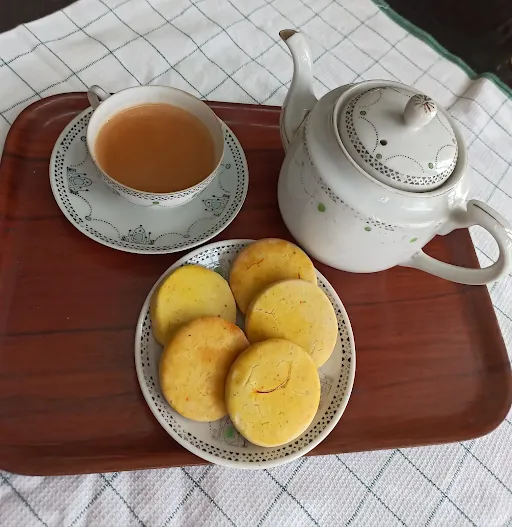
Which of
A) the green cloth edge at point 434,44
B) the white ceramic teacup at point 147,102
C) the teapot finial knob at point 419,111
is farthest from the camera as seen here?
the green cloth edge at point 434,44

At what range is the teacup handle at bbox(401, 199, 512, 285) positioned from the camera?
52 cm

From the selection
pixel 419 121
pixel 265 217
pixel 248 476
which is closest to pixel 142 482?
pixel 248 476

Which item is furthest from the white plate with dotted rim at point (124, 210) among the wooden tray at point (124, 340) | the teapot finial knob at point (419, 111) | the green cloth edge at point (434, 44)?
the green cloth edge at point (434, 44)

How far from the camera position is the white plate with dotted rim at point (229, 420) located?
0.54 m

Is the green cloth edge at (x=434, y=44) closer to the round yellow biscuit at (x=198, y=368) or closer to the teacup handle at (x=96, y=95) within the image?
the teacup handle at (x=96, y=95)

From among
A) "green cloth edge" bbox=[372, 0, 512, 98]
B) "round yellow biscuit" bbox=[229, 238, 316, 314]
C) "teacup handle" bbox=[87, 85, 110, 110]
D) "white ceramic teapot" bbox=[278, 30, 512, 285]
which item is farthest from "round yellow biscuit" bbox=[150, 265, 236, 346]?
"green cloth edge" bbox=[372, 0, 512, 98]

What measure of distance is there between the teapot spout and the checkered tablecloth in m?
0.27

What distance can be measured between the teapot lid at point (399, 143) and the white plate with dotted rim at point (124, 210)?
20cm

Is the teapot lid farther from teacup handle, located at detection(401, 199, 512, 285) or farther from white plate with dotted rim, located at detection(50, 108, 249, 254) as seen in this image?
white plate with dotted rim, located at detection(50, 108, 249, 254)

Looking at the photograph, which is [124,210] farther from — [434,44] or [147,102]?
[434,44]

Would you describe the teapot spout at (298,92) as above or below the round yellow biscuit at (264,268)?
above

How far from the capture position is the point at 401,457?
629 millimetres

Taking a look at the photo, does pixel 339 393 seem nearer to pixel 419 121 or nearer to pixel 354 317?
pixel 354 317

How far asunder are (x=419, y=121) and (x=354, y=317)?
0.25 meters
